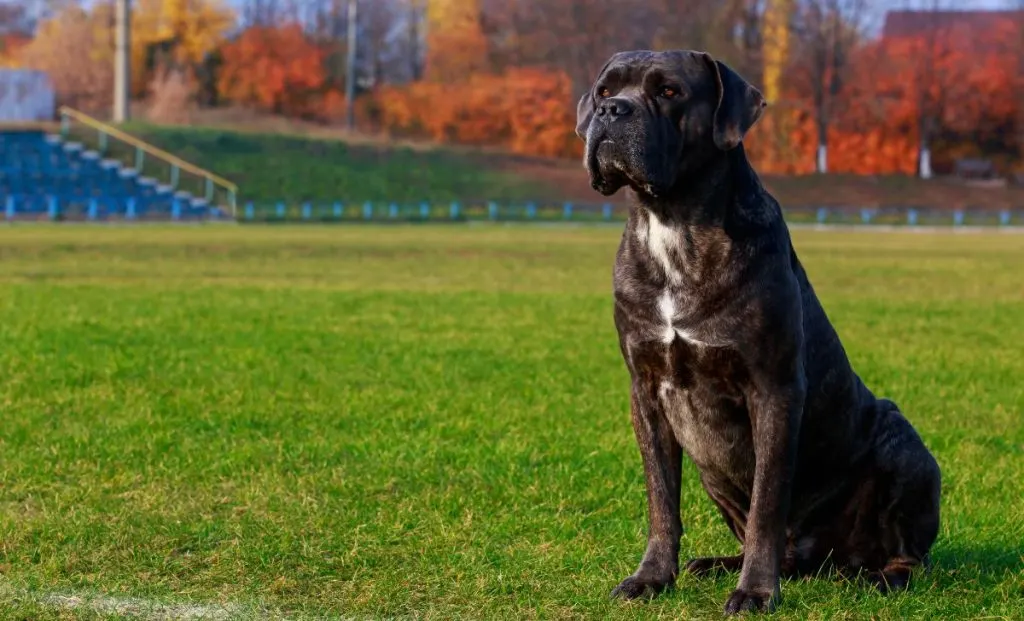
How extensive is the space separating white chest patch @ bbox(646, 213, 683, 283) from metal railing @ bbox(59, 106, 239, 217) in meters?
50.6

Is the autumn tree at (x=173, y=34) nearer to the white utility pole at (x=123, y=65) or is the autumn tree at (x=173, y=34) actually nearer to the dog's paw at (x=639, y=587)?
the white utility pole at (x=123, y=65)

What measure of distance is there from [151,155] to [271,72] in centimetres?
2936

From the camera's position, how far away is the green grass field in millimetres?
5324

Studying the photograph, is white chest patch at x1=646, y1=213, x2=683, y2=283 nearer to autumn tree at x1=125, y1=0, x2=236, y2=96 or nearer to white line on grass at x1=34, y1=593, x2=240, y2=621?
white line on grass at x1=34, y1=593, x2=240, y2=621

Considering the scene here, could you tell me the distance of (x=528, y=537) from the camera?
627cm

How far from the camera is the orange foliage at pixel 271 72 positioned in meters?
88.1

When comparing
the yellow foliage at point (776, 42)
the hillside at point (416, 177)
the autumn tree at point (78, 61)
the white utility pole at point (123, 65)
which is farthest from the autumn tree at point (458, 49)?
the white utility pole at point (123, 65)

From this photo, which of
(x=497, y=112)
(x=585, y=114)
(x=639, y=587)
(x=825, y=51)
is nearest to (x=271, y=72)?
(x=497, y=112)

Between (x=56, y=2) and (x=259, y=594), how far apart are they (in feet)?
377

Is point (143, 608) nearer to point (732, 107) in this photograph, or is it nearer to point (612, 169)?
point (612, 169)

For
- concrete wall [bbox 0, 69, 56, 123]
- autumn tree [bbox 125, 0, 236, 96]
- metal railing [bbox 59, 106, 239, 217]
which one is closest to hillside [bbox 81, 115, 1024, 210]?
metal railing [bbox 59, 106, 239, 217]

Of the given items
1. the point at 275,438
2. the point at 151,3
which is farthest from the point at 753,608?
the point at 151,3

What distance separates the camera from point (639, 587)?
5219mm

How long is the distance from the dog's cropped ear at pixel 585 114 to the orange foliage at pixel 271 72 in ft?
277
